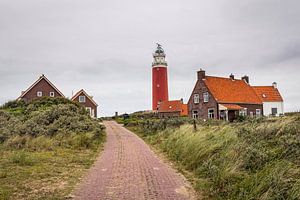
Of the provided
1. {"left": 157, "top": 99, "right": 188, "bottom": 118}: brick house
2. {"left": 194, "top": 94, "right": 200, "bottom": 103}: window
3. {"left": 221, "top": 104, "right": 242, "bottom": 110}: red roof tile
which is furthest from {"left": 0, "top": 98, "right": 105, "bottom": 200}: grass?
{"left": 157, "top": 99, "right": 188, "bottom": 118}: brick house

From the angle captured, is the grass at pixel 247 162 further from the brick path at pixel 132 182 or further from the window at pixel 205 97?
the window at pixel 205 97

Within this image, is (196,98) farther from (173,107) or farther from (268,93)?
(173,107)

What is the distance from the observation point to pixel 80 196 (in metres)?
7.98

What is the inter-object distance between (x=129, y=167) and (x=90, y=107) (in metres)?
42.9

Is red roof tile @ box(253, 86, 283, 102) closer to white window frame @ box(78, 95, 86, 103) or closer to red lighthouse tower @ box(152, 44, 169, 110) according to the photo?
red lighthouse tower @ box(152, 44, 169, 110)

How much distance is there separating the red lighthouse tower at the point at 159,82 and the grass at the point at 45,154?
3019cm

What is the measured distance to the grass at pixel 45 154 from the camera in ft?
→ 29.3

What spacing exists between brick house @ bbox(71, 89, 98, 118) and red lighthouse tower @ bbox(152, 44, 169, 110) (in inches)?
457

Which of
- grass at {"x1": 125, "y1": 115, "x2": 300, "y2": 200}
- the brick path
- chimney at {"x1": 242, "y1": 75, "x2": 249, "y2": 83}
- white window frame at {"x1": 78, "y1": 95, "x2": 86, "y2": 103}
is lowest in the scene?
the brick path

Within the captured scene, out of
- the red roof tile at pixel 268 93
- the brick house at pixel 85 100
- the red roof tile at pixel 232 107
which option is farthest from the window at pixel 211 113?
the brick house at pixel 85 100

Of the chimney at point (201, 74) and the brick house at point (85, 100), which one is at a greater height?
the chimney at point (201, 74)

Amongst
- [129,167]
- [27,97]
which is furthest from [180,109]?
[129,167]

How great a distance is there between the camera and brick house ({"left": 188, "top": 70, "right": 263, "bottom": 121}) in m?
41.7

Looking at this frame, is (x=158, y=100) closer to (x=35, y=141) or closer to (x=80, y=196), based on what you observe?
(x=35, y=141)
